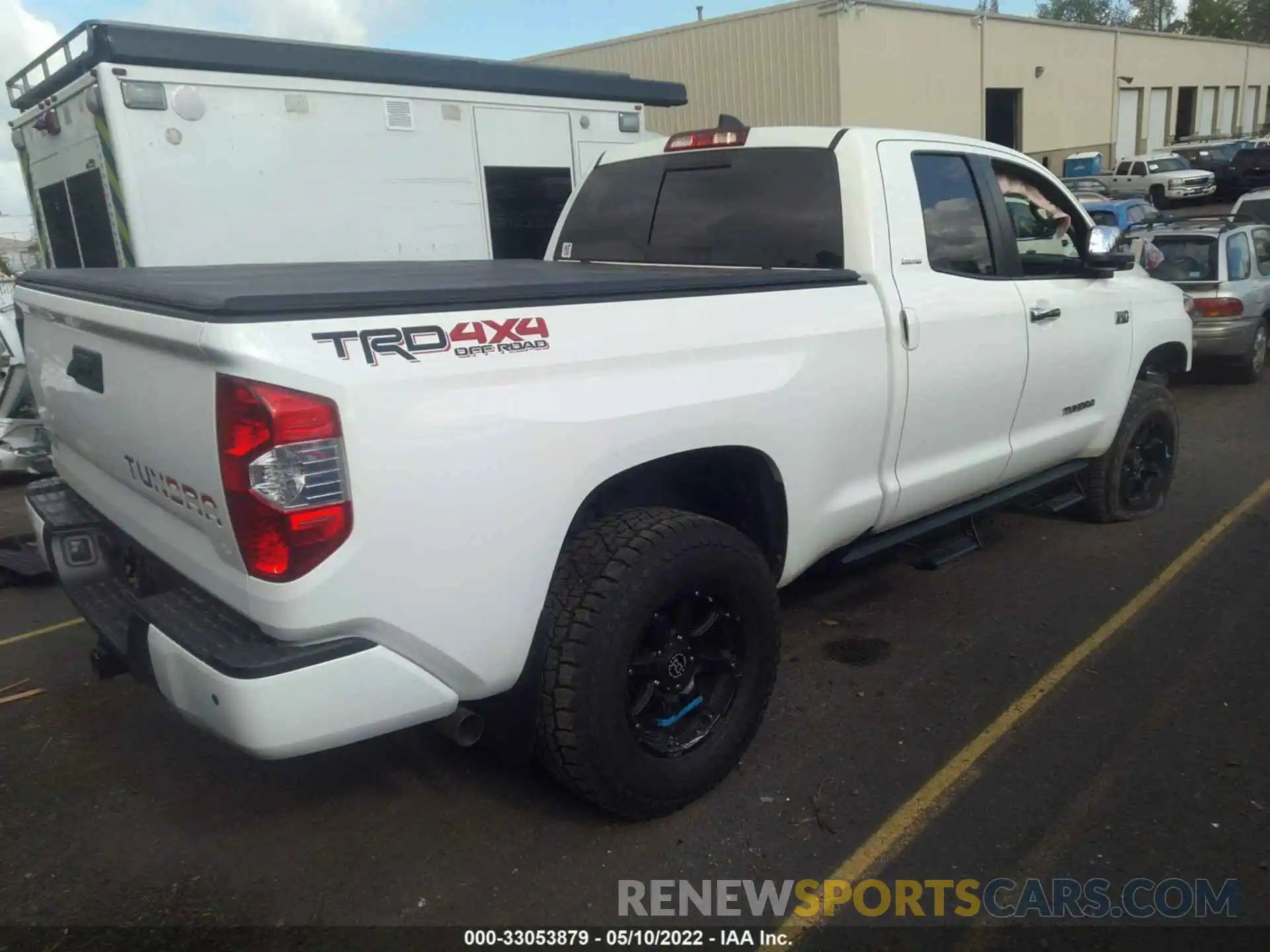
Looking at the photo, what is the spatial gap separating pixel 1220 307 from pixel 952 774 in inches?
325

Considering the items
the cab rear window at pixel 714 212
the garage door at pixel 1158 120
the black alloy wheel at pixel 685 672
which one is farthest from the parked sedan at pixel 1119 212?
the garage door at pixel 1158 120

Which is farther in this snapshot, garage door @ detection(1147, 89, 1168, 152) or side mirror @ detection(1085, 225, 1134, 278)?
garage door @ detection(1147, 89, 1168, 152)

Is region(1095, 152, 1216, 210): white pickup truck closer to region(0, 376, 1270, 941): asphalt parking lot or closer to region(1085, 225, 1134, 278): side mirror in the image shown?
region(1085, 225, 1134, 278): side mirror

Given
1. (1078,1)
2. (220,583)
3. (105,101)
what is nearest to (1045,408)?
(220,583)

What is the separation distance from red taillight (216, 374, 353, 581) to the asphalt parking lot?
1123 mm

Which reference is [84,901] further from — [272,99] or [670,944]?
[272,99]

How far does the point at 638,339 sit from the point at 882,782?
1.67 metres

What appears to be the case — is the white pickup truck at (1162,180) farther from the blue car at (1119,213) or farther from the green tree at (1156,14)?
the green tree at (1156,14)

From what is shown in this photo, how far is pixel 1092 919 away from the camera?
271 centimetres

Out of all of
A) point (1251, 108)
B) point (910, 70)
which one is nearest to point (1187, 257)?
point (910, 70)

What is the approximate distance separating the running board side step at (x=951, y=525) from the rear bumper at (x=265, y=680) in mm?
1985

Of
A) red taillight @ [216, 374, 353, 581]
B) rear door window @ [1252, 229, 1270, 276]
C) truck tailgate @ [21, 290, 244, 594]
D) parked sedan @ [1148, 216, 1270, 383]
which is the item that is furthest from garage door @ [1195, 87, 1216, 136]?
red taillight @ [216, 374, 353, 581]

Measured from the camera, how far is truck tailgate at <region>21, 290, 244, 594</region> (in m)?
2.44

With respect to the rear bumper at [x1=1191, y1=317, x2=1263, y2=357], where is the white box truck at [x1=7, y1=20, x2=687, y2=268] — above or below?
above
